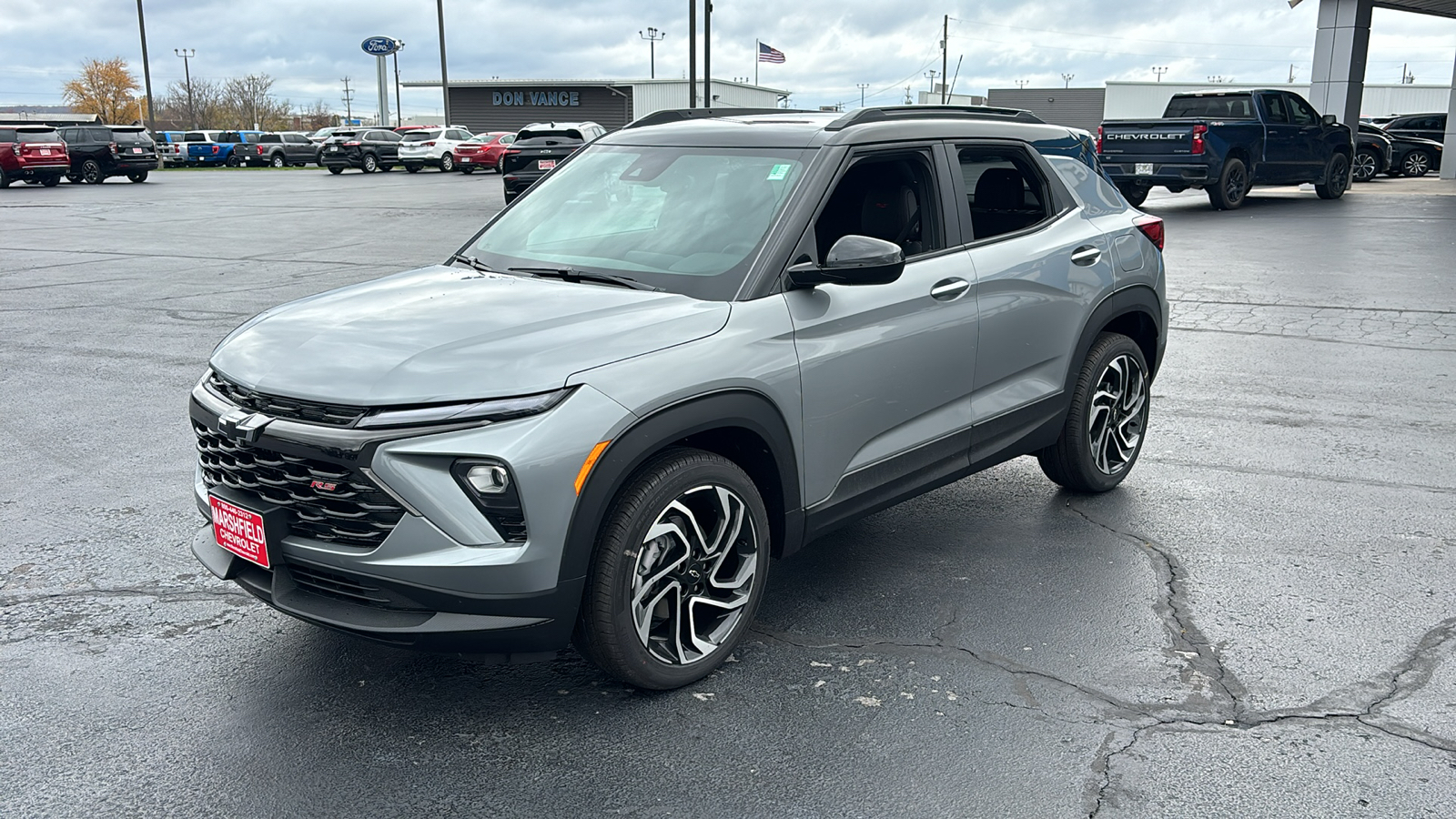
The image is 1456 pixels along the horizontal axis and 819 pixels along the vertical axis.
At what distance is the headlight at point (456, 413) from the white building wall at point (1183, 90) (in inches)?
2238

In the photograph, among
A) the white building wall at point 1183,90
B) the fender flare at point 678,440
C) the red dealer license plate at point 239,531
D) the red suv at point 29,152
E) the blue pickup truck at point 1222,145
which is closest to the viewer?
the fender flare at point 678,440

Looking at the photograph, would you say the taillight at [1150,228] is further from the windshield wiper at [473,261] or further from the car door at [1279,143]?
the car door at [1279,143]

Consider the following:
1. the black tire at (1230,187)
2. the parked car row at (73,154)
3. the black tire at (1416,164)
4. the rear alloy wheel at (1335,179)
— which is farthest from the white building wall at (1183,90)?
the parked car row at (73,154)

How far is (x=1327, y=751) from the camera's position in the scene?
131 inches

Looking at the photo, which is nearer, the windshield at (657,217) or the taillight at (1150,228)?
the windshield at (657,217)

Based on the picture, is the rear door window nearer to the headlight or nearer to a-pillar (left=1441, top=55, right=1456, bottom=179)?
the headlight

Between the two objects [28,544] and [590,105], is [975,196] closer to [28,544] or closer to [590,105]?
[28,544]

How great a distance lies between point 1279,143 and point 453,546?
840 inches

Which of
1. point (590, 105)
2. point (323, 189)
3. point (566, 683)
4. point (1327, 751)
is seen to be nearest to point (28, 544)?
point (566, 683)

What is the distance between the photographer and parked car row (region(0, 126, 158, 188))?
109ft

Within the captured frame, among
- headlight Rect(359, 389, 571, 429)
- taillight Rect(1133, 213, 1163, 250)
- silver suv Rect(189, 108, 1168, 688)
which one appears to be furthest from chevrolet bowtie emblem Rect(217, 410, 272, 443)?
taillight Rect(1133, 213, 1163, 250)

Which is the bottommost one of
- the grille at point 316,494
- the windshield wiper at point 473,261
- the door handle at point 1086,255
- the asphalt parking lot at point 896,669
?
the asphalt parking lot at point 896,669

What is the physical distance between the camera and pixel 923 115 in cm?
486

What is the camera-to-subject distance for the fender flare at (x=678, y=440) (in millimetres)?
3223
